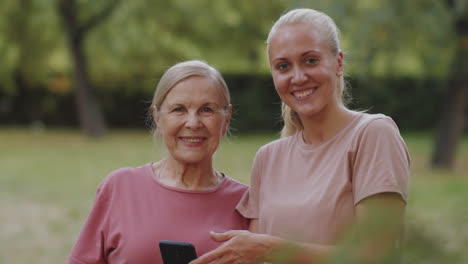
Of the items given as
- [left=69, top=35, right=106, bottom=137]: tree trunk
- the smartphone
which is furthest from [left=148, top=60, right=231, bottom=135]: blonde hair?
[left=69, top=35, right=106, bottom=137]: tree trunk

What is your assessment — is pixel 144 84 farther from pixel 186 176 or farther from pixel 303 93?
pixel 303 93

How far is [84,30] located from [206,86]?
1702cm

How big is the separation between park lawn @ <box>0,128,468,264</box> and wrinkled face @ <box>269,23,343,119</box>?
20.0 inches

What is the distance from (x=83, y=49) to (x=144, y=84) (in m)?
4.02

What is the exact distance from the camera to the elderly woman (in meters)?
2.45

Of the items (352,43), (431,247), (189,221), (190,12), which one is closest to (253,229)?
(189,221)

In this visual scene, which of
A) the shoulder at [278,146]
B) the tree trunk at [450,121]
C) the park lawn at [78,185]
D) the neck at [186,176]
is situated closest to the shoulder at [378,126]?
the park lawn at [78,185]

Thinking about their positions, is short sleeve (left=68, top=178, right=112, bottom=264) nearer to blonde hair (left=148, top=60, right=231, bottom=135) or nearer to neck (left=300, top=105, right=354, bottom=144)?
blonde hair (left=148, top=60, right=231, bottom=135)

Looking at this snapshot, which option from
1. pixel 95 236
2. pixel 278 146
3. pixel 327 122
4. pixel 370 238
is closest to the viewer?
pixel 370 238

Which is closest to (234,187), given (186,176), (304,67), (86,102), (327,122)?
(186,176)

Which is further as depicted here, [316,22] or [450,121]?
[450,121]

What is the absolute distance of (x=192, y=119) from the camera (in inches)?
97.3

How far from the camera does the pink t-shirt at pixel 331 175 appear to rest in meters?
1.91

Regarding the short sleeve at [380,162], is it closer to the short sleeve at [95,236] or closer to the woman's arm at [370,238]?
the short sleeve at [95,236]
